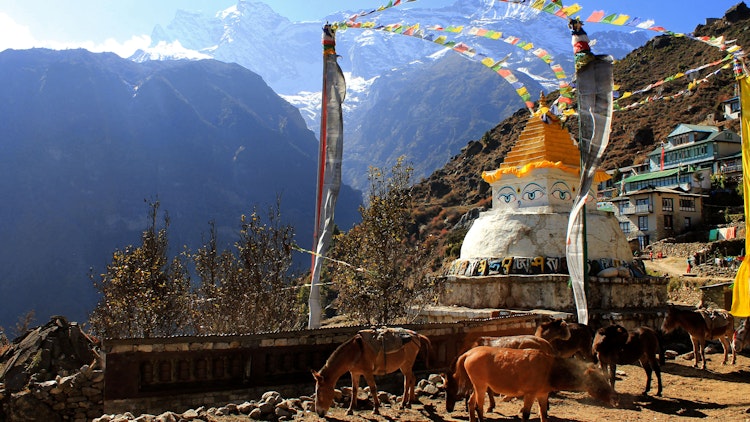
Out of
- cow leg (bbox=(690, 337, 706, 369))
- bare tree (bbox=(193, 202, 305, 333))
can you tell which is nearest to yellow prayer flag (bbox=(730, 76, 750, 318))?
cow leg (bbox=(690, 337, 706, 369))

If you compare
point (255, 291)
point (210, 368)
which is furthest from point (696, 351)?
point (255, 291)

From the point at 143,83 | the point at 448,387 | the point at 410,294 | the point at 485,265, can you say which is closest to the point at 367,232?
the point at 410,294

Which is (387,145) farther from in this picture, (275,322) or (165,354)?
(165,354)

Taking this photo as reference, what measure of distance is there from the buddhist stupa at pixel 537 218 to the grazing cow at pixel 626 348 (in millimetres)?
6778

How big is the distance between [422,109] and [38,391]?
149662 millimetres

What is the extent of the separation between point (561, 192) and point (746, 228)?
873 centimetres

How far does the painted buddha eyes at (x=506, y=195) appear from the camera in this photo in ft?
63.5

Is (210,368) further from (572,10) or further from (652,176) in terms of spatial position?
(652,176)

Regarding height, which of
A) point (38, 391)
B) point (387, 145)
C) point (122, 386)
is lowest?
point (38, 391)

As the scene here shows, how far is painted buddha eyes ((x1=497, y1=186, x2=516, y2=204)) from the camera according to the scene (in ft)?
63.5

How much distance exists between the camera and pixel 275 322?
63.2 feet

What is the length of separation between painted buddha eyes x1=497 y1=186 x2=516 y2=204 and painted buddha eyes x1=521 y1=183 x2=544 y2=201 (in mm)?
398

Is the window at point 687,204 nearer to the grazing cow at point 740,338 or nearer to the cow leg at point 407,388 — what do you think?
the grazing cow at point 740,338

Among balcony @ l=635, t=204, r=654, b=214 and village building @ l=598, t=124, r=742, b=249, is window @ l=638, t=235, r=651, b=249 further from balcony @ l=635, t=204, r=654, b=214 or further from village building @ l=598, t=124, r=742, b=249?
balcony @ l=635, t=204, r=654, b=214
